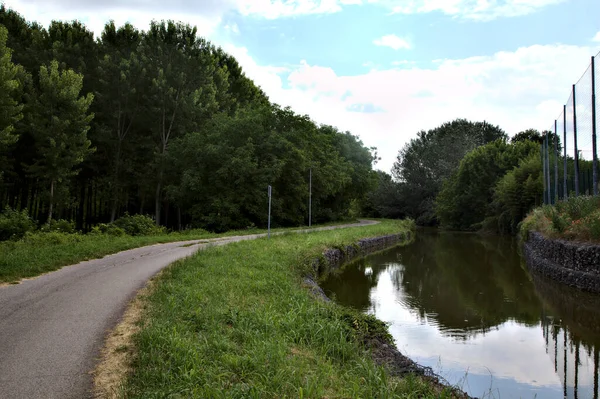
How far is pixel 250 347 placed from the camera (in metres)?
5.98

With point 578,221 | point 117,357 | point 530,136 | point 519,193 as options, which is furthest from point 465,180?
point 117,357

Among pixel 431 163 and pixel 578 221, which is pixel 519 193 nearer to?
pixel 578 221

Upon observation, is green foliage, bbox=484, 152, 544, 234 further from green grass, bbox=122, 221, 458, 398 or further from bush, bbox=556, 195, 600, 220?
green grass, bbox=122, 221, 458, 398

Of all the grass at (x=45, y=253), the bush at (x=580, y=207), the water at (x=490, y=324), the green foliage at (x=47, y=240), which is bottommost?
the water at (x=490, y=324)

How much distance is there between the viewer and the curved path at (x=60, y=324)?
4.96 meters

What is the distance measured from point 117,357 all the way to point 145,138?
115 feet

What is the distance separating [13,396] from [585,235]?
15.3 meters

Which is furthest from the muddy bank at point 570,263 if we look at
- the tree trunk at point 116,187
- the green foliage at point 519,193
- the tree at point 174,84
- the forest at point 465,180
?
the tree trunk at point 116,187

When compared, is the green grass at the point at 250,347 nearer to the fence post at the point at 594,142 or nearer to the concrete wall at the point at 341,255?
the concrete wall at the point at 341,255

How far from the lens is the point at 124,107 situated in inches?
1443

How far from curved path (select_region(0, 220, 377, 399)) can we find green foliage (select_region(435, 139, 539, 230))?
43.8m

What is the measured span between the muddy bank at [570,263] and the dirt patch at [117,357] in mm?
11736

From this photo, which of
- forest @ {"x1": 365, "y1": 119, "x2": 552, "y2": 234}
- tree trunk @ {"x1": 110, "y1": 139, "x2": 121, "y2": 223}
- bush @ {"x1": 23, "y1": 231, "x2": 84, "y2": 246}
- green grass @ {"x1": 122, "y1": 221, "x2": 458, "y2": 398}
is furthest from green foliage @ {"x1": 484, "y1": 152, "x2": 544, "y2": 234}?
green grass @ {"x1": 122, "y1": 221, "x2": 458, "y2": 398}

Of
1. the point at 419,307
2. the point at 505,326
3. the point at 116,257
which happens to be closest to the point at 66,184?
the point at 116,257
